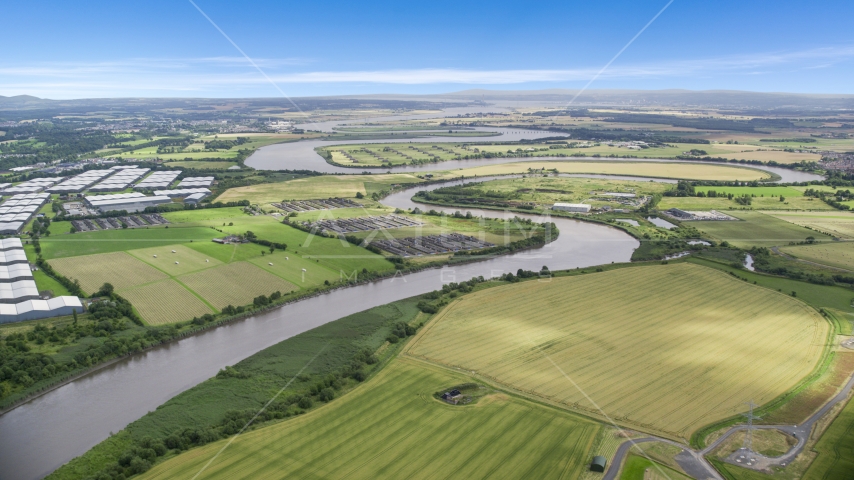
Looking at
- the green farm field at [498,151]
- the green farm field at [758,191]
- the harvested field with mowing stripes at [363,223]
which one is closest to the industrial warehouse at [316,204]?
the harvested field with mowing stripes at [363,223]

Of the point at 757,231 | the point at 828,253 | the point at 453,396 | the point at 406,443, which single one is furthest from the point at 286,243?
the point at 828,253

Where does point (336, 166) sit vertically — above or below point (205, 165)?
below

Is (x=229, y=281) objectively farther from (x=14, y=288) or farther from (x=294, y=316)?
(x=14, y=288)

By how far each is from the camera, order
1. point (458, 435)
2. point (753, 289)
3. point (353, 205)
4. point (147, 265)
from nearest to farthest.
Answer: point (458, 435) → point (753, 289) → point (147, 265) → point (353, 205)

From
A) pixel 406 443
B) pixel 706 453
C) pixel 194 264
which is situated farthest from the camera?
pixel 194 264

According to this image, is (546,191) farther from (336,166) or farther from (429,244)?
(336,166)

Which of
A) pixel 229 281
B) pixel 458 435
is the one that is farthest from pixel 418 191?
pixel 458 435
